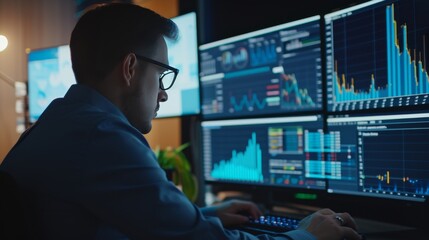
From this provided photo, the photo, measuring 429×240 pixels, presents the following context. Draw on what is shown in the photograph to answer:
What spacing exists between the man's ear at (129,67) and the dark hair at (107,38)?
0.04 feet

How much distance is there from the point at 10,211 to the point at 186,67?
1.05m

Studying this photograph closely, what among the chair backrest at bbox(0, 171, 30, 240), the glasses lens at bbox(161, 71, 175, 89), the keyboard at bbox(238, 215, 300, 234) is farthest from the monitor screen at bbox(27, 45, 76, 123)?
the chair backrest at bbox(0, 171, 30, 240)

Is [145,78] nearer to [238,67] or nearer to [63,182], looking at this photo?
[63,182]

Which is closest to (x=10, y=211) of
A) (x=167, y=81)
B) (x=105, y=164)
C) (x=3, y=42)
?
(x=105, y=164)

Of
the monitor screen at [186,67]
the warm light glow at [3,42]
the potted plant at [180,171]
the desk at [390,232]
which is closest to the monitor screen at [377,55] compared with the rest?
the desk at [390,232]

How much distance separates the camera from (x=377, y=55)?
1061 mm

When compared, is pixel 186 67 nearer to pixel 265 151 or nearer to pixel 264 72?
pixel 264 72

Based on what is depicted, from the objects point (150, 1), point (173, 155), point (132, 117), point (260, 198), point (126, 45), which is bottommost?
point (260, 198)

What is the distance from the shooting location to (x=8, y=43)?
191cm

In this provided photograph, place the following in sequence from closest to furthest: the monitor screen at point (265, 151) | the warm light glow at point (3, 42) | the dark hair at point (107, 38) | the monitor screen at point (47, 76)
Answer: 1. the dark hair at point (107, 38)
2. the monitor screen at point (265, 151)
3. the warm light glow at point (3, 42)
4. the monitor screen at point (47, 76)

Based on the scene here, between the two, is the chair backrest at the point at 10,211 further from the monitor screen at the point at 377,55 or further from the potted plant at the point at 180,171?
the potted plant at the point at 180,171

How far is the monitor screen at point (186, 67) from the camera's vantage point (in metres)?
1.59

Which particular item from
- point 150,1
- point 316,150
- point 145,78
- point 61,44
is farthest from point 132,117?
point 150,1

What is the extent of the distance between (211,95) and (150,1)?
96 cm
